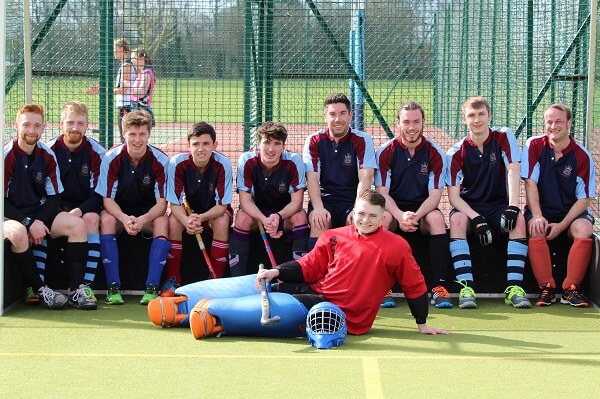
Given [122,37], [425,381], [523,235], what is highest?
[122,37]

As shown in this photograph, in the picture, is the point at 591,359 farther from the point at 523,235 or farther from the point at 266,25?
the point at 266,25

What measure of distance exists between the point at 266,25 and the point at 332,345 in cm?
355

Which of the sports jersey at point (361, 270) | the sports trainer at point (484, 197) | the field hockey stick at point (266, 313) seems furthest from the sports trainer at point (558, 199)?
the field hockey stick at point (266, 313)

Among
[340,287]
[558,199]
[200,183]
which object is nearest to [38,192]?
[200,183]

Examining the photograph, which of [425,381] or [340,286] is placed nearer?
[425,381]

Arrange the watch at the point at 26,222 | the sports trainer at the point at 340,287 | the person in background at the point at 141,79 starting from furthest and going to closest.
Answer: the person in background at the point at 141,79 → the watch at the point at 26,222 → the sports trainer at the point at 340,287

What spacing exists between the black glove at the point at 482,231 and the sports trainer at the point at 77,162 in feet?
7.92

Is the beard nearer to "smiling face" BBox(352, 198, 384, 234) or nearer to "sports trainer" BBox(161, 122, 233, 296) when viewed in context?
"sports trainer" BBox(161, 122, 233, 296)

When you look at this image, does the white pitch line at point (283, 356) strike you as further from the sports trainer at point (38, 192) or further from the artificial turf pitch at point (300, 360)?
the sports trainer at point (38, 192)

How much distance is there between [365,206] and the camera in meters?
5.30

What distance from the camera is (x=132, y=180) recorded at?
660 cm

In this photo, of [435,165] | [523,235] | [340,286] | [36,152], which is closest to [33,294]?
[36,152]

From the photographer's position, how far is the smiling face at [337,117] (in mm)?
6648

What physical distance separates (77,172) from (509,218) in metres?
2.80
